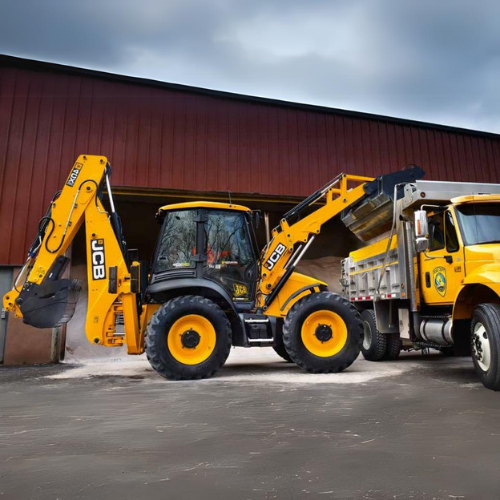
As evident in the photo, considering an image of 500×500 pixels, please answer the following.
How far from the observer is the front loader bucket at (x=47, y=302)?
21.4 ft

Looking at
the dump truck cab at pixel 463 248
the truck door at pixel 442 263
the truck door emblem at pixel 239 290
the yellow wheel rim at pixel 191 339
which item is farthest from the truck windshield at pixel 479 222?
the yellow wheel rim at pixel 191 339

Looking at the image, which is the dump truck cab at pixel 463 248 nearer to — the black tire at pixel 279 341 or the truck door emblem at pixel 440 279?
the truck door emblem at pixel 440 279

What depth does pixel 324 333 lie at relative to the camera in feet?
22.0

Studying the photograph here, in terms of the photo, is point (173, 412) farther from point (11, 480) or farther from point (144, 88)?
point (144, 88)

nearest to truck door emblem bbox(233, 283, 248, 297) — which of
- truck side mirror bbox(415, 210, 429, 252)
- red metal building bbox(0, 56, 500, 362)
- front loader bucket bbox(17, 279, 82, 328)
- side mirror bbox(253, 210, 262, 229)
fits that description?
side mirror bbox(253, 210, 262, 229)

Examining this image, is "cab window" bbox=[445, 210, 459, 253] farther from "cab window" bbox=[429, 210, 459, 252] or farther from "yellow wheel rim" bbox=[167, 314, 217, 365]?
"yellow wheel rim" bbox=[167, 314, 217, 365]

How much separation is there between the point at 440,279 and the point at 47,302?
244 inches

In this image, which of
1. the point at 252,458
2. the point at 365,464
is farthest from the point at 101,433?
the point at 365,464

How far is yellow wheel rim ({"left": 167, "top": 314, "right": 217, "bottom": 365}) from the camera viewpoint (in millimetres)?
6309

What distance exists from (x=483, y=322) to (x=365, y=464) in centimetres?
339

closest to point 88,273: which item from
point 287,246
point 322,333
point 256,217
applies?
point 256,217

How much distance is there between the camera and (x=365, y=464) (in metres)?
2.56

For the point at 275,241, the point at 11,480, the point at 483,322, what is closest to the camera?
the point at 11,480

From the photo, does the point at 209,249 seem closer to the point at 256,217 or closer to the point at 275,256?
the point at 256,217
